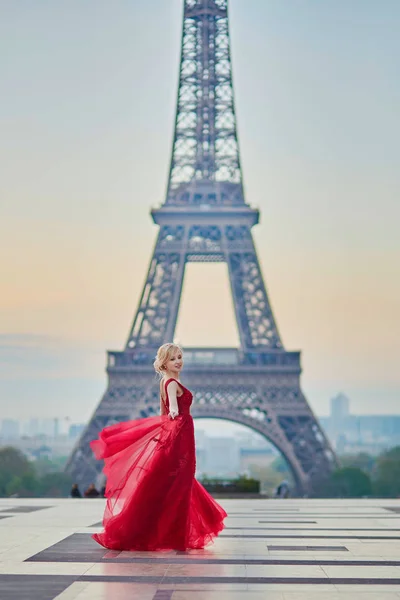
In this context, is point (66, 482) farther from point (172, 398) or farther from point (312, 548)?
point (172, 398)

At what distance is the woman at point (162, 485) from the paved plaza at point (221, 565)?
0.76ft

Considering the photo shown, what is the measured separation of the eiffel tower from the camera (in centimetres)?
4409

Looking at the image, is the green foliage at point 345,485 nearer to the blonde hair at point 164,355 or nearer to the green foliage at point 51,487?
the green foliage at point 51,487

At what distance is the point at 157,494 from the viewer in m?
8.66

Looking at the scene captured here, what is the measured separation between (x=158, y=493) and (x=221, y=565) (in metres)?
1.21

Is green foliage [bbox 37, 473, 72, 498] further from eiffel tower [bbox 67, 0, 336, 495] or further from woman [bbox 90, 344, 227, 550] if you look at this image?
woman [bbox 90, 344, 227, 550]

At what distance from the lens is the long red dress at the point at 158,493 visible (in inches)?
338

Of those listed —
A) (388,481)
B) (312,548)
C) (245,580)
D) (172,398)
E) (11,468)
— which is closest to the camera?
(245,580)

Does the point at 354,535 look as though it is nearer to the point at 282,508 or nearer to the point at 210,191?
the point at 282,508

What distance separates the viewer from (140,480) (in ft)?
28.5

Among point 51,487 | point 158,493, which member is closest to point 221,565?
point 158,493

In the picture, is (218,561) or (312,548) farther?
(312,548)

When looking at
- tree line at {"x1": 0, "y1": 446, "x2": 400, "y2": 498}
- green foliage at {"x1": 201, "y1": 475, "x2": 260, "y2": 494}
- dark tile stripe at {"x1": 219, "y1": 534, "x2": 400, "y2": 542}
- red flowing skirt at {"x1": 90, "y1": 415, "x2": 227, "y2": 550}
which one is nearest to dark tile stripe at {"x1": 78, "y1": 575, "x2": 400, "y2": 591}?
red flowing skirt at {"x1": 90, "y1": 415, "x2": 227, "y2": 550}

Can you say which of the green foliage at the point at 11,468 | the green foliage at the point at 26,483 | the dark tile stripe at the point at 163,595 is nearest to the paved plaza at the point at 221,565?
the dark tile stripe at the point at 163,595
